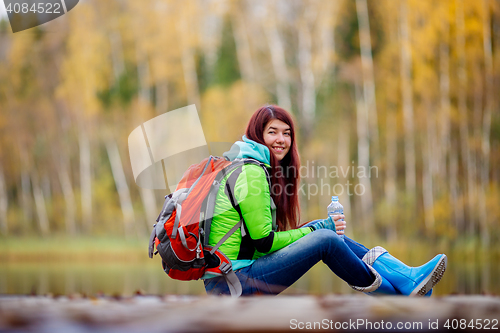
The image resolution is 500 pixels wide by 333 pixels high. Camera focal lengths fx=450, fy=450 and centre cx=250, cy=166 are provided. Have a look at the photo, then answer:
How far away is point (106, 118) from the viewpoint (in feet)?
46.7

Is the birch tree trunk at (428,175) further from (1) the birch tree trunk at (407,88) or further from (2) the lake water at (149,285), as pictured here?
(2) the lake water at (149,285)

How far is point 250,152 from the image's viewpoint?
6.91 feet

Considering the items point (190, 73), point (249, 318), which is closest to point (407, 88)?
point (190, 73)

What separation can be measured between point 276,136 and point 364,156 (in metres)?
10.3

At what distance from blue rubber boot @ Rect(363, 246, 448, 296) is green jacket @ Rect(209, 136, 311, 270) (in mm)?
512

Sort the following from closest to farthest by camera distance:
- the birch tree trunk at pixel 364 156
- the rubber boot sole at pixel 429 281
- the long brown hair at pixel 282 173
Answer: the rubber boot sole at pixel 429 281
the long brown hair at pixel 282 173
the birch tree trunk at pixel 364 156

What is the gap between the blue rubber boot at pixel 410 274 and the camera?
6.91 feet

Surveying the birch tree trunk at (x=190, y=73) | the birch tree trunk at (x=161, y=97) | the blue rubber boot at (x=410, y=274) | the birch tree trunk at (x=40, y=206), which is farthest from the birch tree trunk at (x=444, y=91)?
the birch tree trunk at (x=40, y=206)

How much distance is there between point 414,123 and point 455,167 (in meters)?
1.56

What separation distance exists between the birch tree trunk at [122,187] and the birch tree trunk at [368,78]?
7.61 meters

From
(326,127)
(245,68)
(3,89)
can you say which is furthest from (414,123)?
(3,89)

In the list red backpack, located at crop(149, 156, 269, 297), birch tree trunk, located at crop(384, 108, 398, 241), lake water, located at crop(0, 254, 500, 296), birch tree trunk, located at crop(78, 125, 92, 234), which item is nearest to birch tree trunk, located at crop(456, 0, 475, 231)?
birch tree trunk, located at crop(384, 108, 398, 241)

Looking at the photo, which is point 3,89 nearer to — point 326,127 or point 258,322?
point 326,127

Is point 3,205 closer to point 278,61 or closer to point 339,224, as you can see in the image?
point 278,61
